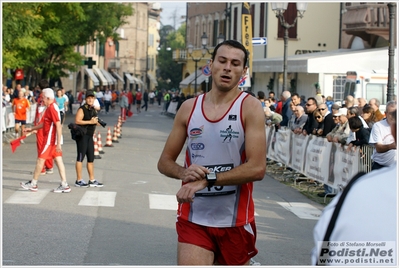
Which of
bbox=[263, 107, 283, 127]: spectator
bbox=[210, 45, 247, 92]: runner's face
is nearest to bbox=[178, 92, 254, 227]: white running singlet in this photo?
bbox=[210, 45, 247, 92]: runner's face

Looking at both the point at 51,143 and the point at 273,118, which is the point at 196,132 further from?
the point at 273,118

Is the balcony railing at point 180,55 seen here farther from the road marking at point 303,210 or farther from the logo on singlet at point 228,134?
the logo on singlet at point 228,134

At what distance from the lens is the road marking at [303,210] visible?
12211 millimetres

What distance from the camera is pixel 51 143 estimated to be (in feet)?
45.8

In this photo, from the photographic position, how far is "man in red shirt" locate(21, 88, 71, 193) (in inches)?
541

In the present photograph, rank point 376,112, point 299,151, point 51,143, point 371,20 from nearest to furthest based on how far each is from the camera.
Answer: point 51,143 < point 376,112 < point 299,151 < point 371,20

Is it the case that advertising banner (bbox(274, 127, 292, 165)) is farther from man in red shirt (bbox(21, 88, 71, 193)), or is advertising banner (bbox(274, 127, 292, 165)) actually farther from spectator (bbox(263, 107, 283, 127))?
man in red shirt (bbox(21, 88, 71, 193))

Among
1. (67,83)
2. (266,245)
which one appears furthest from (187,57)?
(266,245)

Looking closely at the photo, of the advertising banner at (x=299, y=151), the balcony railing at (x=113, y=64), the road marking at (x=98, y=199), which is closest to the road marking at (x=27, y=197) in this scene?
the road marking at (x=98, y=199)

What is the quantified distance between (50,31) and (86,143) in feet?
73.4

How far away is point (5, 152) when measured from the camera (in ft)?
72.6

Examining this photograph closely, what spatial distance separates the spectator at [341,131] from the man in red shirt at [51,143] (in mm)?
4704

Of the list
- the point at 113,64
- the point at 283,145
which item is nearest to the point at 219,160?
the point at 283,145

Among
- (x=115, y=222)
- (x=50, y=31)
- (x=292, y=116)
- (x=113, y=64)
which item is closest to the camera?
(x=115, y=222)
